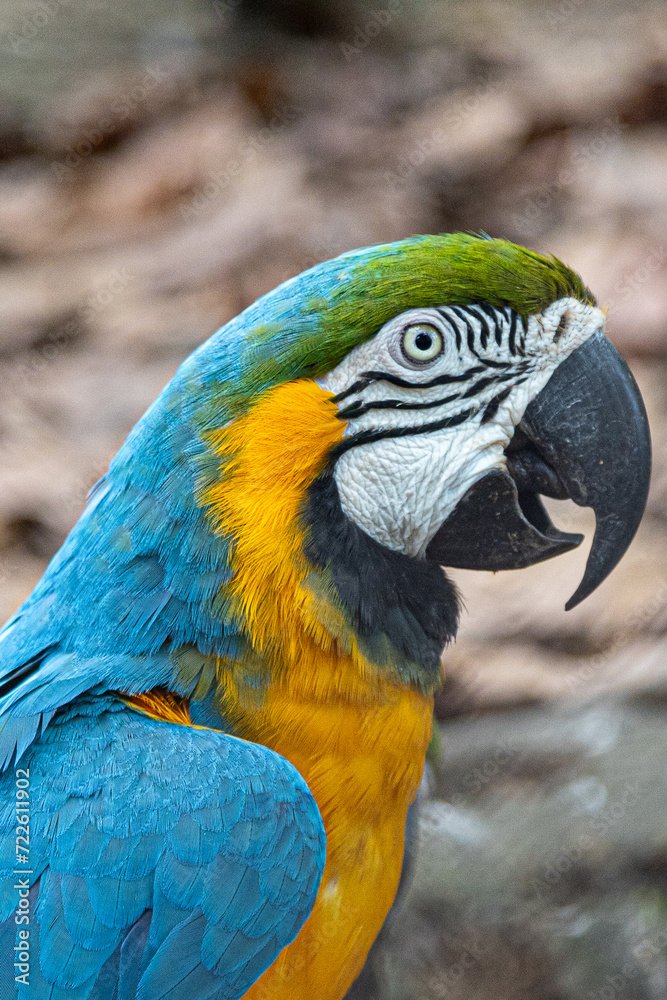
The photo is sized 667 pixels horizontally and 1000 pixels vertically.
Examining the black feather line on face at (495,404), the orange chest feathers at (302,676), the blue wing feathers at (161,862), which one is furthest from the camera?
the black feather line on face at (495,404)

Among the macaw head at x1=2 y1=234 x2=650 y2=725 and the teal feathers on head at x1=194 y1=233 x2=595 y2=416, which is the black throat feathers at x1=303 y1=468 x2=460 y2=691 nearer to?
the macaw head at x1=2 y1=234 x2=650 y2=725

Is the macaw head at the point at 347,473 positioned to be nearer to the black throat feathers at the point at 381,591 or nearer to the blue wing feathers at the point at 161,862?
the black throat feathers at the point at 381,591

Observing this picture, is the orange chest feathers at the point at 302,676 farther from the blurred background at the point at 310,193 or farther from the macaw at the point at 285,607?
the blurred background at the point at 310,193

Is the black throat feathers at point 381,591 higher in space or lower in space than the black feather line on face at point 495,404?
lower

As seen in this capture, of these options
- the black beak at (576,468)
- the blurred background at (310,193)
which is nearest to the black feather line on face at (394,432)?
the black beak at (576,468)

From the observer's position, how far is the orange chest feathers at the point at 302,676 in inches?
58.2

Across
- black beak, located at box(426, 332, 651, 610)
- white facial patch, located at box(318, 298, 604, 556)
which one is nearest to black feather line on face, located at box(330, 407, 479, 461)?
white facial patch, located at box(318, 298, 604, 556)

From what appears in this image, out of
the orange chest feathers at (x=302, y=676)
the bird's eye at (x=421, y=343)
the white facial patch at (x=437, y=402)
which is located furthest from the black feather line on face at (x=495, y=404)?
the orange chest feathers at (x=302, y=676)

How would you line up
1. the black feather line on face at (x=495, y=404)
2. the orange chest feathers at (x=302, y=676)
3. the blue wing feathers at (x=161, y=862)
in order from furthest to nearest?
the black feather line on face at (x=495, y=404), the orange chest feathers at (x=302, y=676), the blue wing feathers at (x=161, y=862)

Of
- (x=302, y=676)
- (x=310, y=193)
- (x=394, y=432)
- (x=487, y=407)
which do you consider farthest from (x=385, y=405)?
(x=310, y=193)

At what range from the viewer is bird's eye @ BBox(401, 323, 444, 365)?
1518mm

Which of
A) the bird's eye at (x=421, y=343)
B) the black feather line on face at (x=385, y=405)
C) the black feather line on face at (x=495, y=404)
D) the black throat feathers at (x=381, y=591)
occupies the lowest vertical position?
the black throat feathers at (x=381, y=591)

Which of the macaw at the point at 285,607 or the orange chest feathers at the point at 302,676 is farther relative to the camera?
the orange chest feathers at the point at 302,676

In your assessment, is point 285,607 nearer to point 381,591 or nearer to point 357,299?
point 381,591
